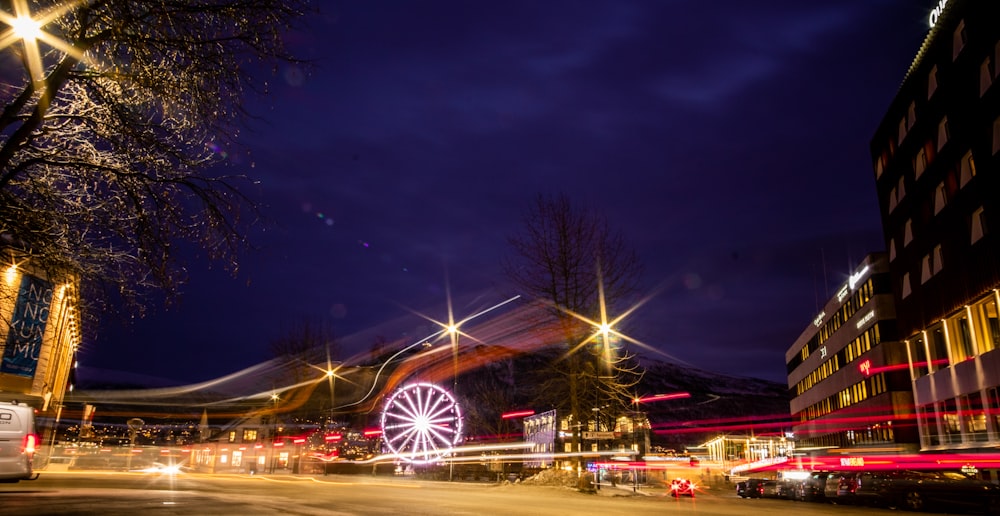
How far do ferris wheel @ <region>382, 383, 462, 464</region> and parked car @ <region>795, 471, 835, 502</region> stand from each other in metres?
17.3

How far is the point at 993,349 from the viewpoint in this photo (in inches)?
1427

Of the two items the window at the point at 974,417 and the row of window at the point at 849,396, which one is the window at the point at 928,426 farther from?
the row of window at the point at 849,396

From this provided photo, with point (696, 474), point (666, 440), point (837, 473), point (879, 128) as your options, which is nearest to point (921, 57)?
point (879, 128)

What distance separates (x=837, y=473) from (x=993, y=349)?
14965mm

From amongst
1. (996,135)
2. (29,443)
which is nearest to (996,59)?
(996,135)

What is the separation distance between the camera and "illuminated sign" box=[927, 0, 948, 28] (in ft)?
131

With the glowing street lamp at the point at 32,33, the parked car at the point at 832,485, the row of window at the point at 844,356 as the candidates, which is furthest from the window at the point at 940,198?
the glowing street lamp at the point at 32,33

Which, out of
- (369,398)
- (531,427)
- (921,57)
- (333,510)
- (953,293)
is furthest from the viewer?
(531,427)

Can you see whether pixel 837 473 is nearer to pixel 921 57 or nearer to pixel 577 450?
pixel 577 450

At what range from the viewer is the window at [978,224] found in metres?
35.8

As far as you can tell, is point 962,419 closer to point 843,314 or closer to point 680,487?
point 680,487

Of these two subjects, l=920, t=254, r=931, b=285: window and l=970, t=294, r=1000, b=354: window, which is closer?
l=970, t=294, r=1000, b=354: window

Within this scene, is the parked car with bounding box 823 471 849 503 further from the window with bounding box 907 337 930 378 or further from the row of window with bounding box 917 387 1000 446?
the window with bounding box 907 337 930 378

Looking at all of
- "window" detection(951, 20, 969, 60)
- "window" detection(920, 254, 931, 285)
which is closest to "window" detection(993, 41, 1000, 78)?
"window" detection(951, 20, 969, 60)
